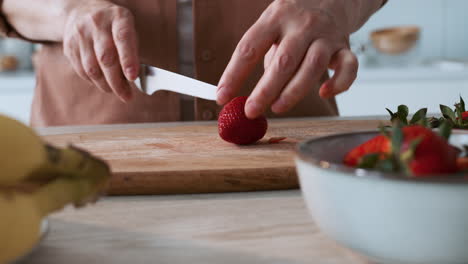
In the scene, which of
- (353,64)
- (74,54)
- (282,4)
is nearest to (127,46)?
(74,54)

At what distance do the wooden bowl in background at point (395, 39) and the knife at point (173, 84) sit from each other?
190 centimetres

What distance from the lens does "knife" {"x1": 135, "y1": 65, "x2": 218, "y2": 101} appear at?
3.05 feet

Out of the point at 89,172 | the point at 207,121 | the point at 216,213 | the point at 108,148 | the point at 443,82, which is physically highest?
the point at 89,172

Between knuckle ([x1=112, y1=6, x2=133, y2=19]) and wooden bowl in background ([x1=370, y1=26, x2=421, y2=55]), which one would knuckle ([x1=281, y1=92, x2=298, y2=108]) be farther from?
wooden bowl in background ([x1=370, y1=26, x2=421, y2=55])

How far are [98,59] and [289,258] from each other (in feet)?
2.20

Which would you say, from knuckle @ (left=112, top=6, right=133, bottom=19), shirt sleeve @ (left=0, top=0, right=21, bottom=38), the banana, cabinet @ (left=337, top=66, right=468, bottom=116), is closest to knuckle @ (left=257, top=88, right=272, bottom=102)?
knuckle @ (left=112, top=6, right=133, bottom=19)

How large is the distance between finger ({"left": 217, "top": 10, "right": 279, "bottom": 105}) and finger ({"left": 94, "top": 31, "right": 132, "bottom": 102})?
0.25m

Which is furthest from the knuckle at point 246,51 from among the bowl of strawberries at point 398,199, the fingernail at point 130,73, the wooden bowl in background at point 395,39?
the wooden bowl in background at point 395,39

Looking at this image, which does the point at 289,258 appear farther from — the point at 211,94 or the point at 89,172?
the point at 211,94

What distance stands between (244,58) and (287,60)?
0.06 m

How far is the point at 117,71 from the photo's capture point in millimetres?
986

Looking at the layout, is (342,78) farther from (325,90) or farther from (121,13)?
(121,13)

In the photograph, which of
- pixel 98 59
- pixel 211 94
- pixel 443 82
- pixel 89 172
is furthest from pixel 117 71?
pixel 443 82

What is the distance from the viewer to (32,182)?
36 centimetres
